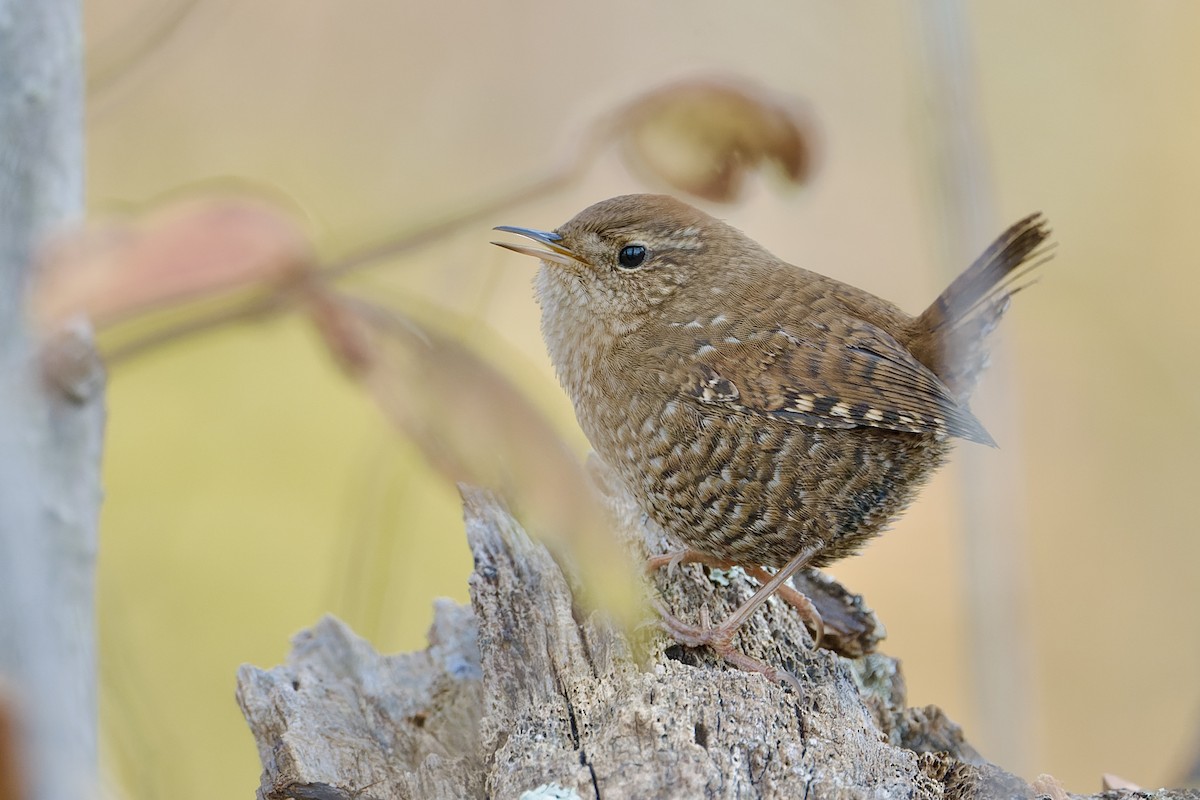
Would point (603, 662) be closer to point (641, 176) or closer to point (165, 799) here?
point (641, 176)

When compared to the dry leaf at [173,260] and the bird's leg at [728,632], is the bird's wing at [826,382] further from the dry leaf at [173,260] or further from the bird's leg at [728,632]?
the dry leaf at [173,260]

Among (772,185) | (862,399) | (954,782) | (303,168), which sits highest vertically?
(303,168)

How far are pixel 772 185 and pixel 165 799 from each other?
174 cm

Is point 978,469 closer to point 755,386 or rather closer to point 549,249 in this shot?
point 755,386

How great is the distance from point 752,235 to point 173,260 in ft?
14.4

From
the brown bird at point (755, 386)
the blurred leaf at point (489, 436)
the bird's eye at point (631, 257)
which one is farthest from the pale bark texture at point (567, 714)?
the blurred leaf at point (489, 436)

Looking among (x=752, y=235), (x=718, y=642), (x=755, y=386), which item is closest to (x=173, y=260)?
(x=718, y=642)

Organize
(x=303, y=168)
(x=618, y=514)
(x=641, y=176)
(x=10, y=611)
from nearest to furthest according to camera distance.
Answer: (x=10, y=611) < (x=641, y=176) < (x=618, y=514) < (x=303, y=168)

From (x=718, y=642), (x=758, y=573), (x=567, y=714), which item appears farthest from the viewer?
(x=758, y=573)

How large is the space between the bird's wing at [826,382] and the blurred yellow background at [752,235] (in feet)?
3.97

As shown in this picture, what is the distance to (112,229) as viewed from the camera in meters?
1.06

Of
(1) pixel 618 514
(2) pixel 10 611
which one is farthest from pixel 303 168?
(2) pixel 10 611

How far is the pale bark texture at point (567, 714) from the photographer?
170cm

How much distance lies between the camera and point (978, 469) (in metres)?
1.65
